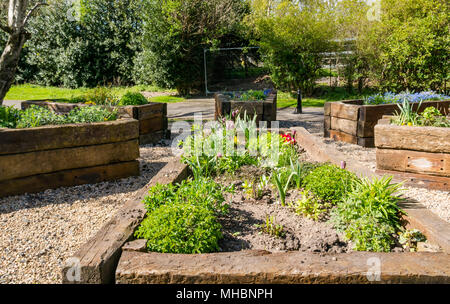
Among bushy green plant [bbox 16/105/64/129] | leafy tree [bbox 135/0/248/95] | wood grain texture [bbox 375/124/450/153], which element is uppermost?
leafy tree [bbox 135/0/248/95]

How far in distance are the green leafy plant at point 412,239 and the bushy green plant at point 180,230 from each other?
1199 mm

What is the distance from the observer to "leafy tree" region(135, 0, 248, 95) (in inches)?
577

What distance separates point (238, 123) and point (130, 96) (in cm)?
249

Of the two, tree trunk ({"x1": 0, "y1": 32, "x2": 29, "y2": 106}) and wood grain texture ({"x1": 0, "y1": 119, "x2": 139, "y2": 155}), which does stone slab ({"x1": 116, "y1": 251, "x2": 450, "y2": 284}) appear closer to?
wood grain texture ({"x1": 0, "y1": 119, "x2": 139, "y2": 155})

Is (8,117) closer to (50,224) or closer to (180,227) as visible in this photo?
(50,224)

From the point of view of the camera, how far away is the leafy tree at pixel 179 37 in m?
14.7

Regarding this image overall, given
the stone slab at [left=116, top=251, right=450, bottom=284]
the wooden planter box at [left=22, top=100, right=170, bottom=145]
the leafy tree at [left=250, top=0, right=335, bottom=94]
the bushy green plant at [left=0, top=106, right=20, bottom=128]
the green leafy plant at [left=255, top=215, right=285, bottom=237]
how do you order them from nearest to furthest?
the stone slab at [left=116, top=251, right=450, bottom=284] < the green leafy plant at [left=255, top=215, right=285, bottom=237] < the bushy green plant at [left=0, top=106, right=20, bottom=128] < the wooden planter box at [left=22, top=100, right=170, bottom=145] < the leafy tree at [left=250, top=0, right=335, bottom=94]

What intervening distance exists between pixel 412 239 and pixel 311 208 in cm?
77

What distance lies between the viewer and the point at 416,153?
442cm

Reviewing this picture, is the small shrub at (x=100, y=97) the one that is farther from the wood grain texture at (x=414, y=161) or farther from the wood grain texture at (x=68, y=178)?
the wood grain texture at (x=414, y=161)

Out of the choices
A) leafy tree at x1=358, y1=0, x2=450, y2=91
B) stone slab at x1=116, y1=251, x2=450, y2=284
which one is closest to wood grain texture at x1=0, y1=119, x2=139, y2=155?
stone slab at x1=116, y1=251, x2=450, y2=284

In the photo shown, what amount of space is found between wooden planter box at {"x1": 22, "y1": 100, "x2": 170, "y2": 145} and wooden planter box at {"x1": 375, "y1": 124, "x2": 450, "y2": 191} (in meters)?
3.98

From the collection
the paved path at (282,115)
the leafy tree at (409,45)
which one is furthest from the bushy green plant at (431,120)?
the leafy tree at (409,45)

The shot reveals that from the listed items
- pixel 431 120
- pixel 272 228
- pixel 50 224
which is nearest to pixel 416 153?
pixel 431 120
